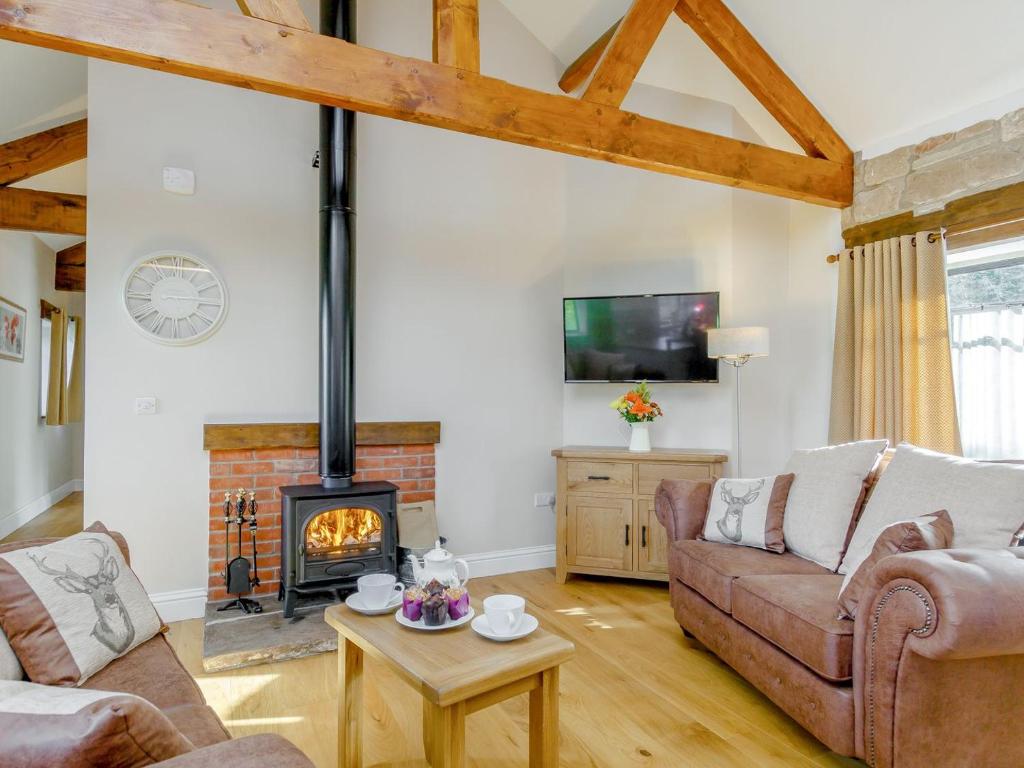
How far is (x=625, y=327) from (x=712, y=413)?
31.9 inches

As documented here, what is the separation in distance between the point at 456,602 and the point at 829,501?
1711 millimetres

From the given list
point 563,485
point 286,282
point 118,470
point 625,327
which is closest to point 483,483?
point 563,485

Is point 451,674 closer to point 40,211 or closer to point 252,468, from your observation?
point 252,468

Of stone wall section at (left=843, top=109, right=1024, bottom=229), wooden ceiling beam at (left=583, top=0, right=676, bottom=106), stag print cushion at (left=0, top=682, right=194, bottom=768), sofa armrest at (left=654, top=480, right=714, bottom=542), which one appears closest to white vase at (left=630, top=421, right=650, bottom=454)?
sofa armrest at (left=654, top=480, right=714, bottom=542)

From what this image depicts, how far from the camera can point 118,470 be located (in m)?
3.19

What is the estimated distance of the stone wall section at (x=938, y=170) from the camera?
2980 mm

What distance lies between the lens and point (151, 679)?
5.18 ft

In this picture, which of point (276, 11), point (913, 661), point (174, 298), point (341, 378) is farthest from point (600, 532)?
point (276, 11)

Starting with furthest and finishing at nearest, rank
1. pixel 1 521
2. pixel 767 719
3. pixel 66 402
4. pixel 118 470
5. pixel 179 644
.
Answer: pixel 66 402 < pixel 1 521 < pixel 118 470 < pixel 179 644 < pixel 767 719

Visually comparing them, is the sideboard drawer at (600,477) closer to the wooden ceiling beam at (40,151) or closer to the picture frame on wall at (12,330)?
the wooden ceiling beam at (40,151)

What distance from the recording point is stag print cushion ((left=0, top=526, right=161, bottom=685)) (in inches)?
58.2

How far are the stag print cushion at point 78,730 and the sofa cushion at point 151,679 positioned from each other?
0.75 meters

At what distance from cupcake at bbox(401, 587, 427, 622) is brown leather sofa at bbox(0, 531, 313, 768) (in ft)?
1.80

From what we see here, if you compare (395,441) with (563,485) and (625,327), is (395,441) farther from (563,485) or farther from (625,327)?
(625,327)
